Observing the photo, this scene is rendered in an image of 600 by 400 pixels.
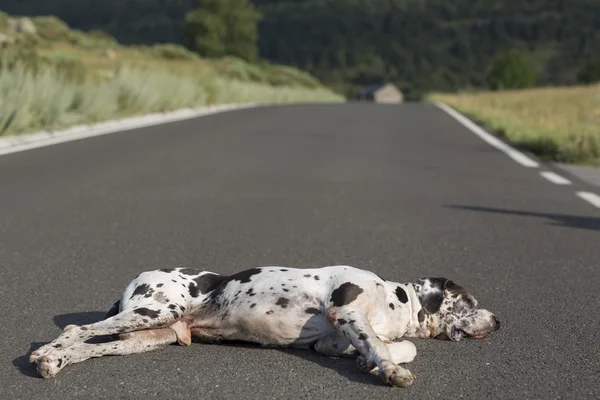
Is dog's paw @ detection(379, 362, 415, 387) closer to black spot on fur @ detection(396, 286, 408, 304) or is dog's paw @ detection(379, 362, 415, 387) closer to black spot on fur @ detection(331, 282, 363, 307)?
black spot on fur @ detection(331, 282, 363, 307)

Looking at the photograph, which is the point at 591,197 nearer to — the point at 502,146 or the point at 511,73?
the point at 502,146

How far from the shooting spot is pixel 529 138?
19109mm

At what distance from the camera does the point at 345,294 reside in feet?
16.0

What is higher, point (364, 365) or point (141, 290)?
point (141, 290)

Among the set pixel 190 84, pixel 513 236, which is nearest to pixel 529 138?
pixel 513 236

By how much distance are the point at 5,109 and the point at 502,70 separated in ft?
608

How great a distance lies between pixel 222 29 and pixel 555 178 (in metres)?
126

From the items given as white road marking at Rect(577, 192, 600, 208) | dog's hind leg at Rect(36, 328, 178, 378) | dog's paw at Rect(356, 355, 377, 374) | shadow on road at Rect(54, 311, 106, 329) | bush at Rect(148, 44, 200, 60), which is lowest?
bush at Rect(148, 44, 200, 60)

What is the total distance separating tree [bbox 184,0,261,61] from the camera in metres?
135

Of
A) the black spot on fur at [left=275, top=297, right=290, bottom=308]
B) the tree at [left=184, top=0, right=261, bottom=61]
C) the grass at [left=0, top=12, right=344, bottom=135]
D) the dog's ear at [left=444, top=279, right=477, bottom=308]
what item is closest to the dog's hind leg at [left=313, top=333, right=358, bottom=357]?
the black spot on fur at [left=275, top=297, right=290, bottom=308]

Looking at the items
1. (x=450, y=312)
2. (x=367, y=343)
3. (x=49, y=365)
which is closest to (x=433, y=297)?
(x=450, y=312)

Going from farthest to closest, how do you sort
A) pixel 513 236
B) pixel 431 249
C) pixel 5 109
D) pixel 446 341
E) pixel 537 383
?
pixel 5 109 < pixel 513 236 < pixel 431 249 < pixel 446 341 < pixel 537 383

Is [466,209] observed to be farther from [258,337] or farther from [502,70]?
[502,70]

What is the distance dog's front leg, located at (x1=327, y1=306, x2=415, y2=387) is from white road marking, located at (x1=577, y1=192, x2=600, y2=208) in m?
6.68
